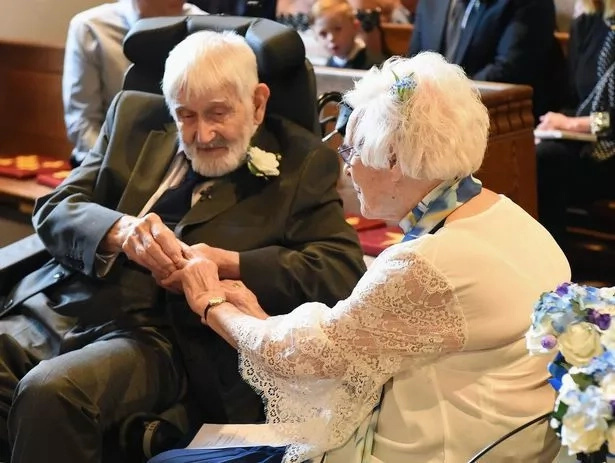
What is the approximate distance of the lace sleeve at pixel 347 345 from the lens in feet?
4.64

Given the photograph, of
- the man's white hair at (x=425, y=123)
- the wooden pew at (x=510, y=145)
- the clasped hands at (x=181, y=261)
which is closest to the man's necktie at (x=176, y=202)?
the clasped hands at (x=181, y=261)

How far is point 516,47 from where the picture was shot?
3859 mm

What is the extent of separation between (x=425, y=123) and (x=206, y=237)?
777mm

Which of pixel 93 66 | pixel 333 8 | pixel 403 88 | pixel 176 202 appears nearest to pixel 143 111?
pixel 176 202

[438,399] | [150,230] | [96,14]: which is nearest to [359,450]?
[438,399]

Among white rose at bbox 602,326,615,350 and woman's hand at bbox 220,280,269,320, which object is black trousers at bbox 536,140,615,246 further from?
white rose at bbox 602,326,615,350

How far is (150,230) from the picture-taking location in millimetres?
1975

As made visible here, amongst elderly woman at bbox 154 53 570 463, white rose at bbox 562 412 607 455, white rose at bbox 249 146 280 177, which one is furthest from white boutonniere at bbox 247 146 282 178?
white rose at bbox 562 412 607 455

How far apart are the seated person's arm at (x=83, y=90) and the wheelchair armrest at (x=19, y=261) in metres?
1.02

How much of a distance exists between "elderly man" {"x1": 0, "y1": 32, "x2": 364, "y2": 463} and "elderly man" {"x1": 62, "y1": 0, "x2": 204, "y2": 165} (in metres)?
1.06

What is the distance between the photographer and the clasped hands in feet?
6.00

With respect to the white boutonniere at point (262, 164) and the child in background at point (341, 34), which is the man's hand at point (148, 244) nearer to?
the white boutonniere at point (262, 164)

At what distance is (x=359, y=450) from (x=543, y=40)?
2805mm

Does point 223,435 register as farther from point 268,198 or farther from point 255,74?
point 255,74
